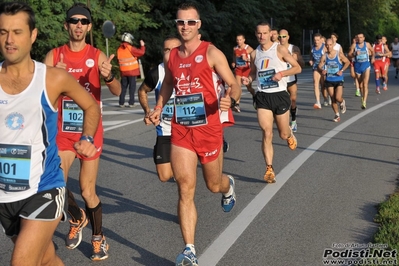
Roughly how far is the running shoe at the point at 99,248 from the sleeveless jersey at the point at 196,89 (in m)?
1.14

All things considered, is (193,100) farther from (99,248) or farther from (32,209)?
(32,209)

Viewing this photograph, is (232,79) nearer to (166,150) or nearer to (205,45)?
(205,45)

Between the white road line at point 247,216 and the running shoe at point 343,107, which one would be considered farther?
the running shoe at point 343,107

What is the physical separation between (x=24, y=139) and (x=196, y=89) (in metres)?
2.09

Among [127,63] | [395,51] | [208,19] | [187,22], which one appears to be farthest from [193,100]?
[208,19]

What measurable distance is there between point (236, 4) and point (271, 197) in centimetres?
3578

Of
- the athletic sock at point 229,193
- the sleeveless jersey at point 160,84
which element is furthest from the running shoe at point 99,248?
the sleeveless jersey at point 160,84

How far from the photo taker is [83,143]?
414cm

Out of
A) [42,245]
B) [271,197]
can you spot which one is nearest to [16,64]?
[42,245]

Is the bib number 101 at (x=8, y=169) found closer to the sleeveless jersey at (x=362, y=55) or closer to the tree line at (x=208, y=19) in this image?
the sleeveless jersey at (x=362, y=55)

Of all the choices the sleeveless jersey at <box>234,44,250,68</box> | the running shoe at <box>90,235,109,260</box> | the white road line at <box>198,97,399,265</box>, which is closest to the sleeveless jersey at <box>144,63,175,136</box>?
the white road line at <box>198,97,399,265</box>

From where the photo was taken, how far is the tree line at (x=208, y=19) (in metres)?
29.6

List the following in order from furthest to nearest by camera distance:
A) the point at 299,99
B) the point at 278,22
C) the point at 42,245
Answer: the point at 278,22
the point at 299,99
the point at 42,245

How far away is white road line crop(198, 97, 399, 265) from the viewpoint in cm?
584
